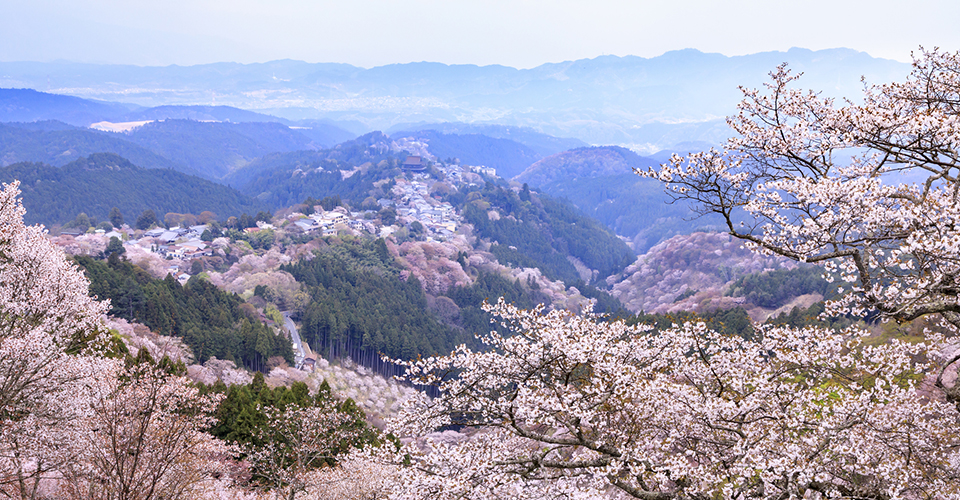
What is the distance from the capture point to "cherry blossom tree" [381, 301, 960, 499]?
712 centimetres

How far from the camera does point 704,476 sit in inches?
272

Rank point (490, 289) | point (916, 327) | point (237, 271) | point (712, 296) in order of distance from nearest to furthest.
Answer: point (916, 327), point (712, 296), point (237, 271), point (490, 289)

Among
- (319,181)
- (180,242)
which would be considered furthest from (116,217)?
(319,181)

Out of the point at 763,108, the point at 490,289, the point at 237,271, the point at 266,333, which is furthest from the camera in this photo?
the point at 490,289

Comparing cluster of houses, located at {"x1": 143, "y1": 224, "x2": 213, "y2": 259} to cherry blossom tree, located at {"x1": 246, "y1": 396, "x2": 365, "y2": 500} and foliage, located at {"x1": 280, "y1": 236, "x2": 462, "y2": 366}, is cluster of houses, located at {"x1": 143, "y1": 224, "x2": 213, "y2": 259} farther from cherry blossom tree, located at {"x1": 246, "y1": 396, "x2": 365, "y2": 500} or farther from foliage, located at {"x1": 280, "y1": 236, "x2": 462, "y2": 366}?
cherry blossom tree, located at {"x1": 246, "y1": 396, "x2": 365, "y2": 500}

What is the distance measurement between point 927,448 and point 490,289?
70731 mm

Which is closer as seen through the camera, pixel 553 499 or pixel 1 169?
pixel 553 499

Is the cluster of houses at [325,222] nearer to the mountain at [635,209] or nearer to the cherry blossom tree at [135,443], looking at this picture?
the mountain at [635,209]

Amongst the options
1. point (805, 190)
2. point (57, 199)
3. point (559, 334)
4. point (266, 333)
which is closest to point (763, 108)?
point (805, 190)

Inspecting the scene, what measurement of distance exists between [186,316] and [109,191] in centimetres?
10694

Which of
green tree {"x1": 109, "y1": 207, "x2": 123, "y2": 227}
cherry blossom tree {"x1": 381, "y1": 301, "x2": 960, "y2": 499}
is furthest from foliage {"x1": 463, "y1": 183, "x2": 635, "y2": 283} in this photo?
cherry blossom tree {"x1": 381, "y1": 301, "x2": 960, "y2": 499}

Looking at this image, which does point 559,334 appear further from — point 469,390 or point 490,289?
point 490,289

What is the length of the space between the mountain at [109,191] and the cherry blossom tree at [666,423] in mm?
133364

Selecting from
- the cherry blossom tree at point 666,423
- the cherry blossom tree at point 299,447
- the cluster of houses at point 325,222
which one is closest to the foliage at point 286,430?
the cherry blossom tree at point 299,447
